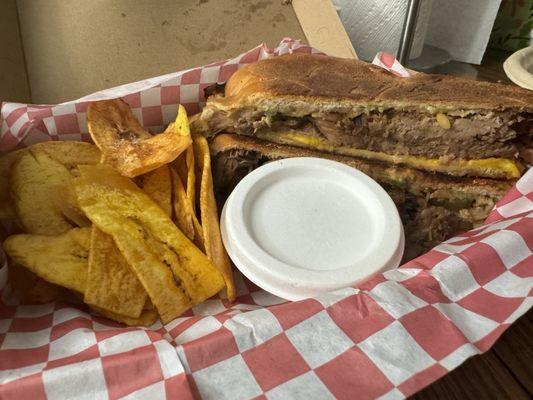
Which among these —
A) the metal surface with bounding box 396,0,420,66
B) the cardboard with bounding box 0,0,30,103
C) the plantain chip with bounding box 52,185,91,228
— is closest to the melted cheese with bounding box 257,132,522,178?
the plantain chip with bounding box 52,185,91,228

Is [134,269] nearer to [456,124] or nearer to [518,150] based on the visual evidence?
[456,124]

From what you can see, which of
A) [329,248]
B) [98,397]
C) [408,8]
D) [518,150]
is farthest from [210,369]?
[408,8]

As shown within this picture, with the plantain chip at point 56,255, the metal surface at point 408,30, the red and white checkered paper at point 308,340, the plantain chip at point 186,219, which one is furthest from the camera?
the metal surface at point 408,30

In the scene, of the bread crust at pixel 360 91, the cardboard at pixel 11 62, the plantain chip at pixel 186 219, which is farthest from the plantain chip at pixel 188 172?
the cardboard at pixel 11 62

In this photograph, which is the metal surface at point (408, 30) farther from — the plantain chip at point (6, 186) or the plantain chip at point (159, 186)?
the plantain chip at point (6, 186)

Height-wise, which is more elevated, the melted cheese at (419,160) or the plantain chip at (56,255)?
Result: the melted cheese at (419,160)

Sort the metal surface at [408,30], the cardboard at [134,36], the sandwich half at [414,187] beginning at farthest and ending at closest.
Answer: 1. the metal surface at [408,30]
2. the cardboard at [134,36]
3. the sandwich half at [414,187]

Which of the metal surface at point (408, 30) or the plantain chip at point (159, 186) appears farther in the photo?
the metal surface at point (408, 30)
